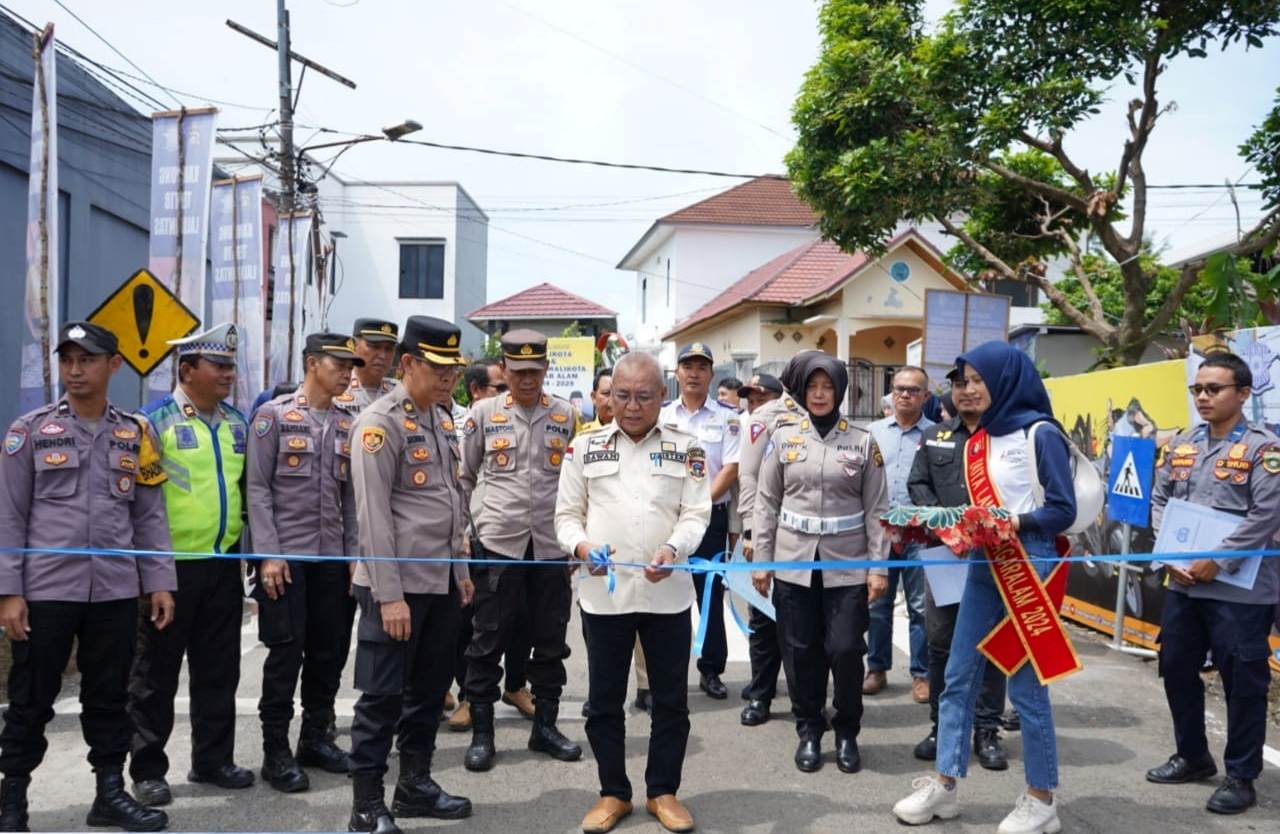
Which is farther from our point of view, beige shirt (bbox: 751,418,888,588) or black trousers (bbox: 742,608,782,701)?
black trousers (bbox: 742,608,782,701)

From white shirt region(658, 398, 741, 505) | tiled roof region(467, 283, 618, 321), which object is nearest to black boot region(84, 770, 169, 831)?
white shirt region(658, 398, 741, 505)

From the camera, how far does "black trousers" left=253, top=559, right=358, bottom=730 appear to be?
5059 millimetres

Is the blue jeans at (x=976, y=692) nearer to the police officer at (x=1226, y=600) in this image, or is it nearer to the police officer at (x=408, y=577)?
the police officer at (x=1226, y=600)

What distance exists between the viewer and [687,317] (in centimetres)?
3738

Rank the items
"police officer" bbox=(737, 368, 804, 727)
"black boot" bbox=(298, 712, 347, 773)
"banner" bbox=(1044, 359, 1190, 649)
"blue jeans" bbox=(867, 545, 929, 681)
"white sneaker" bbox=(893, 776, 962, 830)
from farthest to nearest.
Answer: "banner" bbox=(1044, 359, 1190, 649), "blue jeans" bbox=(867, 545, 929, 681), "police officer" bbox=(737, 368, 804, 727), "black boot" bbox=(298, 712, 347, 773), "white sneaker" bbox=(893, 776, 962, 830)

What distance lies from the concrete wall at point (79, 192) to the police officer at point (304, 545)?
27.9 ft

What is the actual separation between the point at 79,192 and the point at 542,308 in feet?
65.4

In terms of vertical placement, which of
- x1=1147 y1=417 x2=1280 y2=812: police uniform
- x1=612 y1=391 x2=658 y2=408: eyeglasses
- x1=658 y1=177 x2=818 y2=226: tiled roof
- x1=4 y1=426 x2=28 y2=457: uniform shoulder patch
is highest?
x1=658 y1=177 x2=818 y2=226: tiled roof

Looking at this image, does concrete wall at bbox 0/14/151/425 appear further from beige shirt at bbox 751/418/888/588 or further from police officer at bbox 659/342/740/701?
beige shirt at bbox 751/418/888/588

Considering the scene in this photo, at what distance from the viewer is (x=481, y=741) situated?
17.8 ft

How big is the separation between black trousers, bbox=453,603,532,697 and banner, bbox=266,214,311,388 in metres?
11.0

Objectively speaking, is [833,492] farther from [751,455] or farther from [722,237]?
[722,237]

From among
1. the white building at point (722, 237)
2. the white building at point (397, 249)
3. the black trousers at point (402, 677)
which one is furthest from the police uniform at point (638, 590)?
the white building at point (722, 237)

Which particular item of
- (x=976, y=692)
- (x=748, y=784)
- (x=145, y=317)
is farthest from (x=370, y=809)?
(x=145, y=317)
